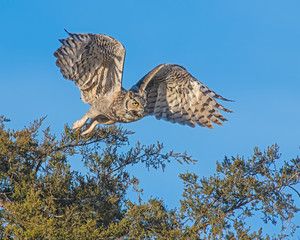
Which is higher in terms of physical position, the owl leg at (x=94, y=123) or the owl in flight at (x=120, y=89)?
the owl in flight at (x=120, y=89)

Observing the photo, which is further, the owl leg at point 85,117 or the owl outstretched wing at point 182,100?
the owl outstretched wing at point 182,100

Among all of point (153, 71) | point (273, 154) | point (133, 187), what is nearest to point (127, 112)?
point (153, 71)

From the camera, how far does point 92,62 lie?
27.3 feet

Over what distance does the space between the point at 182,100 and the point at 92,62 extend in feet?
8.08

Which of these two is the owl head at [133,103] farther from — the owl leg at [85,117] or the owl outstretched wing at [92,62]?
the owl leg at [85,117]

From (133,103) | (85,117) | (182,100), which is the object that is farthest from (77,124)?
(182,100)

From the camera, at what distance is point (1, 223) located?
6.58m

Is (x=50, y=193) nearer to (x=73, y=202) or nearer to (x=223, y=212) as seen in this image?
(x=73, y=202)

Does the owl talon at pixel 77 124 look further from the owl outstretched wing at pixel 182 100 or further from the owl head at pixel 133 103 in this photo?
the owl outstretched wing at pixel 182 100

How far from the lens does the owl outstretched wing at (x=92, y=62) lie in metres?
7.82

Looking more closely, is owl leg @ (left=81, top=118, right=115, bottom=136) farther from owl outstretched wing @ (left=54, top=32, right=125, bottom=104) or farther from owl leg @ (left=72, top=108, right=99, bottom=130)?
owl outstretched wing @ (left=54, top=32, right=125, bottom=104)

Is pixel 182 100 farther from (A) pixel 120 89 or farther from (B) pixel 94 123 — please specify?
(B) pixel 94 123

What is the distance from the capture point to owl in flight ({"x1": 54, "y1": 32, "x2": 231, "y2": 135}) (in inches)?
314

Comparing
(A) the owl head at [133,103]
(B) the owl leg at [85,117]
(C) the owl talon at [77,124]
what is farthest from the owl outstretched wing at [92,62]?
(C) the owl talon at [77,124]
